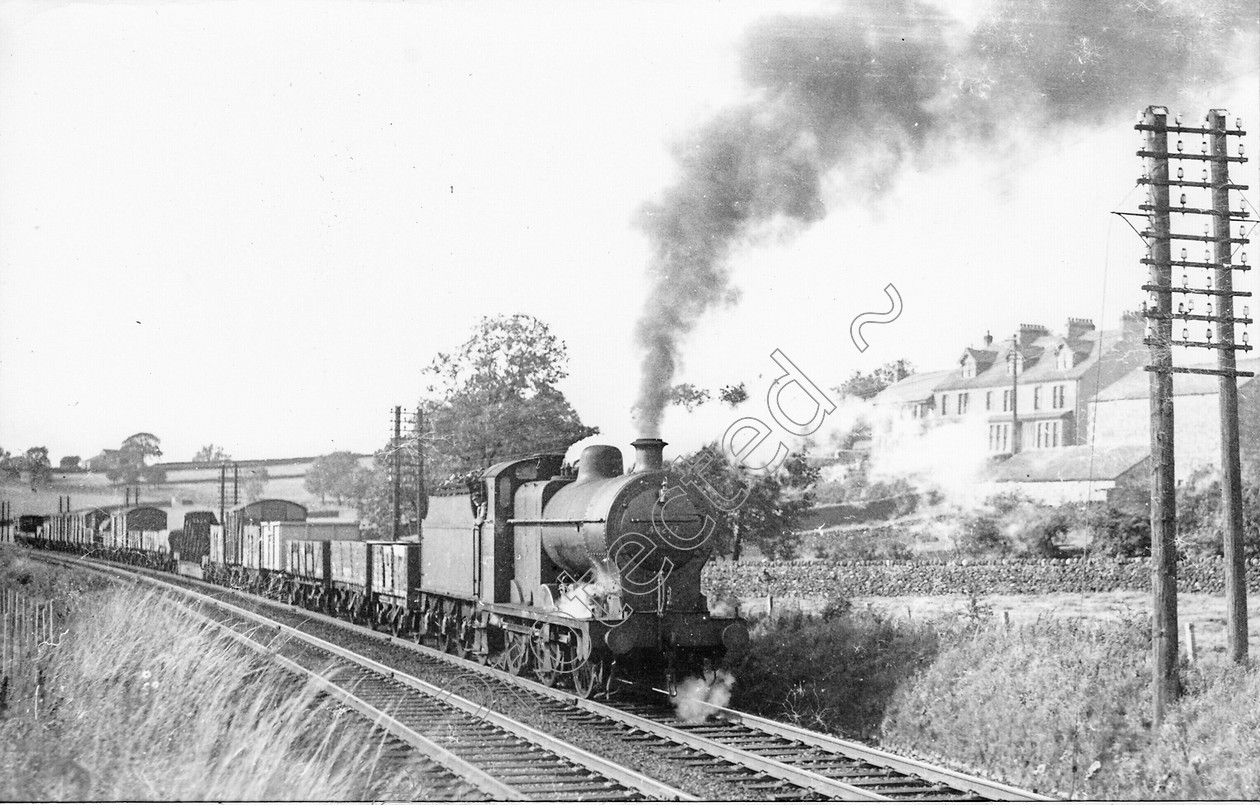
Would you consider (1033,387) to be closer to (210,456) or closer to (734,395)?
(734,395)

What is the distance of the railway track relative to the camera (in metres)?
8.50

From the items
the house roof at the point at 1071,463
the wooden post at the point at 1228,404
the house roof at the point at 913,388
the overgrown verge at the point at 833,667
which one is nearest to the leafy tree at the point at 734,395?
the overgrown verge at the point at 833,667

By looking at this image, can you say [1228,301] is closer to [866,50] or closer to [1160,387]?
[1160,387]

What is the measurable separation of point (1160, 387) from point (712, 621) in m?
5.68

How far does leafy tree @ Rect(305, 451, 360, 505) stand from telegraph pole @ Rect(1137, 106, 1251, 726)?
44.9m

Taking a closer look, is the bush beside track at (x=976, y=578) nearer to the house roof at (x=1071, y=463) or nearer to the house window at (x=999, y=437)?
the house roof at (x=1071, y=463)

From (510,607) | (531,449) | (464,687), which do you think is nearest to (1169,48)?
(510,607)

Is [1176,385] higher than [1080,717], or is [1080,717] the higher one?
[1176,385]

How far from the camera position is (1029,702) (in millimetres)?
11164

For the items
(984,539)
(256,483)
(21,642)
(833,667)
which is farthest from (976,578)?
(256,483)

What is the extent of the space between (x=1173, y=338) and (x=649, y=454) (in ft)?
19.9

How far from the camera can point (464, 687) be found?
13430mm

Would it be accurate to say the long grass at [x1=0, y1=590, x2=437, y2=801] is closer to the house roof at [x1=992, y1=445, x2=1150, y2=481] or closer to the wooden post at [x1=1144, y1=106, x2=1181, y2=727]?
the wooden post at [x1=1144, y1=106, x2=1181, y2=727]

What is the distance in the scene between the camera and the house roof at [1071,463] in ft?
95.3
